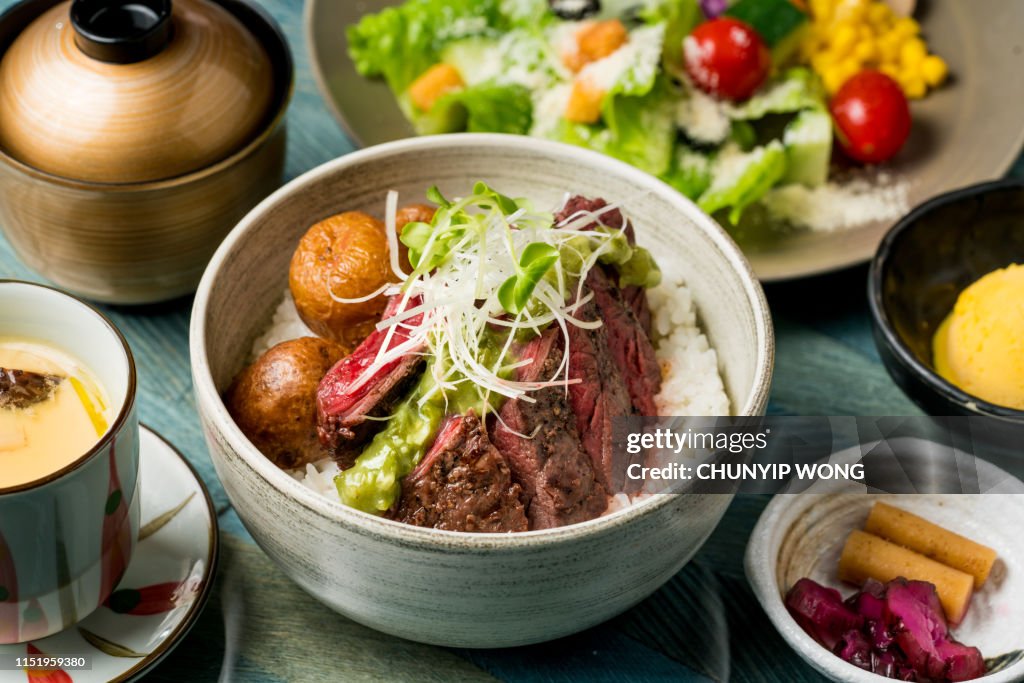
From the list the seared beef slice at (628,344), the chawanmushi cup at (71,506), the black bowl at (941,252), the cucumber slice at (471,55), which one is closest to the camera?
the chawanmushi cup at (71,506)

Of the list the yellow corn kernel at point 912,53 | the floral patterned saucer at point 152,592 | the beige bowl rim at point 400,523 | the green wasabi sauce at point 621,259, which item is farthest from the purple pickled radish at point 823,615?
the yellow corn kernel at point 912,53

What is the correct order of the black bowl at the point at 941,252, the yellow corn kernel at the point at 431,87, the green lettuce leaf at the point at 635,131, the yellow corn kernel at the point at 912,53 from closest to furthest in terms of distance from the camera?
the black bowl at the point at 941,252, the green lettuce leaf at the point at 635,131, the yellow corn kernel at the point at 431,87, the yellow corn kernel at the point at 912,53

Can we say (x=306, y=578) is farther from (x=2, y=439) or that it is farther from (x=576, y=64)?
(x=576, y=64)

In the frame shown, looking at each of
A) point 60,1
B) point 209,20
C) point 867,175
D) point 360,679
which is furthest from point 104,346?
point 867,175

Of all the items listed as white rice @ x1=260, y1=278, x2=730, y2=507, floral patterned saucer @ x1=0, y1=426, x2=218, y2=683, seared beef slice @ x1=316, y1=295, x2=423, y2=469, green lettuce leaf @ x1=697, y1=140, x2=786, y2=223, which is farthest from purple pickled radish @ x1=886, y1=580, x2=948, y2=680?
floral patterned saucer @ x1=0, y1=426, x2=218, y2=683

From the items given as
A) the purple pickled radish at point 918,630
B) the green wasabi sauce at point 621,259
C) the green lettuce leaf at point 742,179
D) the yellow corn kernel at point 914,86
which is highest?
the green wasabi sauce at point 621,259

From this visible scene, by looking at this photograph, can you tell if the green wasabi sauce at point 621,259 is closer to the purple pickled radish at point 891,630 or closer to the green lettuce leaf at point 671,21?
the purple pickled radish at point 891,630
